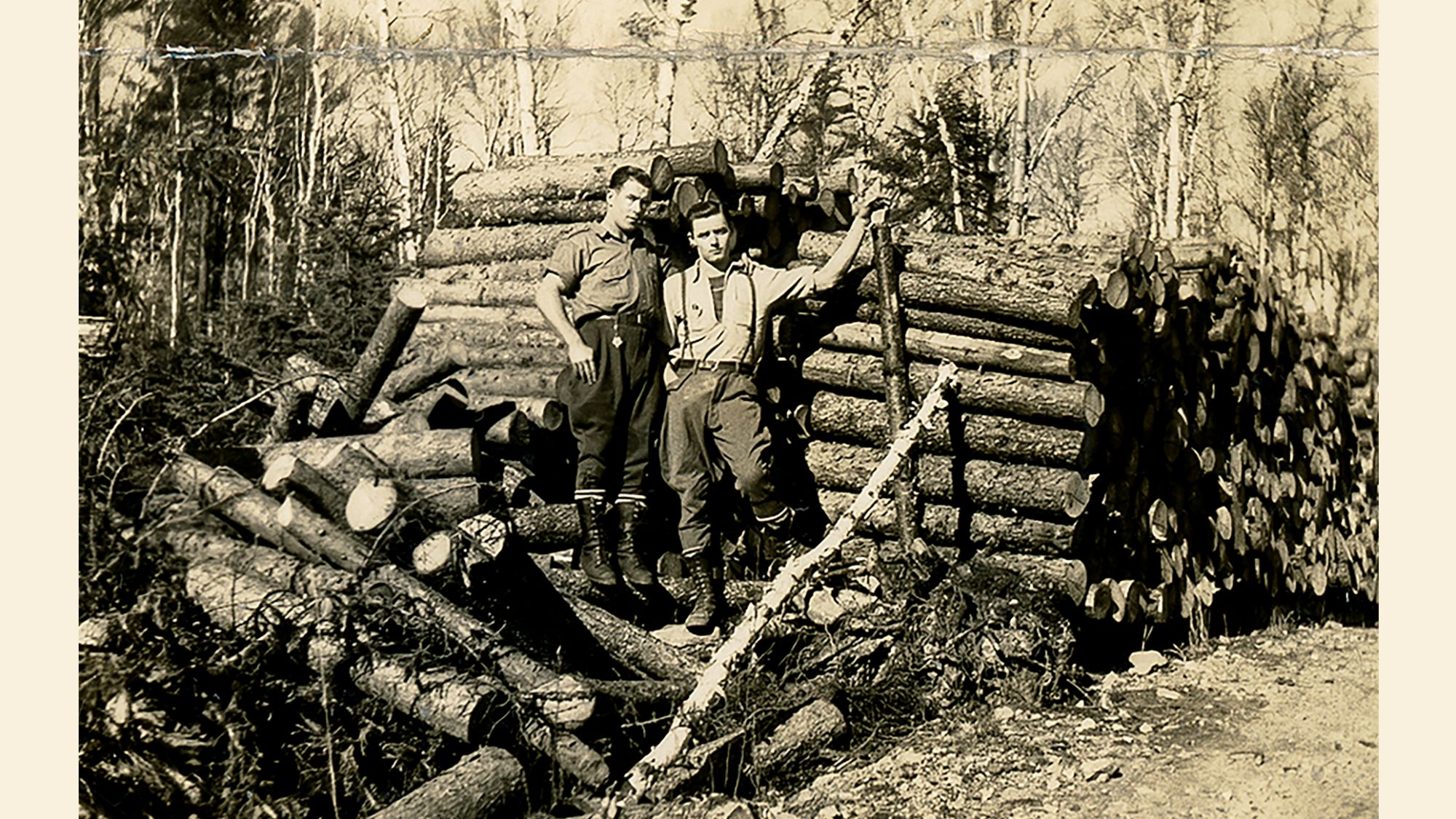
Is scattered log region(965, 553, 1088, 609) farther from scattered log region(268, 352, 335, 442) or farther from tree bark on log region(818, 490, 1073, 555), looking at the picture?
scattered log region(268, 352, 335, 442)

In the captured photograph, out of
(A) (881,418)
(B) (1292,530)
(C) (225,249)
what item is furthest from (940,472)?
(C) (225,249)

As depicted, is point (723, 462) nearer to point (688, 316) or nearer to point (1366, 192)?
point (688, 316)

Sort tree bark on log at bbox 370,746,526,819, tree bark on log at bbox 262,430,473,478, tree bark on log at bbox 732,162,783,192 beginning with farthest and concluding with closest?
A: 1. tree bark on log at bbox 732,162,783,192
2. tree bark on log at bbox 262,430,473,478
3. tree bark on log at bbox 370,746,526,819

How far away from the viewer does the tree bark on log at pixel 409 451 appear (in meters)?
7.01

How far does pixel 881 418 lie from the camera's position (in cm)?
736

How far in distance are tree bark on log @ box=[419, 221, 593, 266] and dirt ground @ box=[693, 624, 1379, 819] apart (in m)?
2.78

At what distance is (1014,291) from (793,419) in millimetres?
1152

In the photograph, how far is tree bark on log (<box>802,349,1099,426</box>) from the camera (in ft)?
23.9

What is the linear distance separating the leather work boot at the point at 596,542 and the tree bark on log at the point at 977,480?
3.44 ft

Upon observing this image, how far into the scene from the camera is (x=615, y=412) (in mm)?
6988

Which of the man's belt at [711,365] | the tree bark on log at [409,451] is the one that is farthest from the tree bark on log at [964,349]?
the tree bark on log at [409,451]

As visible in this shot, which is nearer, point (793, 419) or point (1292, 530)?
point (793, 419)

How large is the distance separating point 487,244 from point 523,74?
1018 millimetres

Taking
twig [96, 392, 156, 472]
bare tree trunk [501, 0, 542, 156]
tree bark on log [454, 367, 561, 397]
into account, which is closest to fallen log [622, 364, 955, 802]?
tree bark on log [454, 367, 561, 397]
